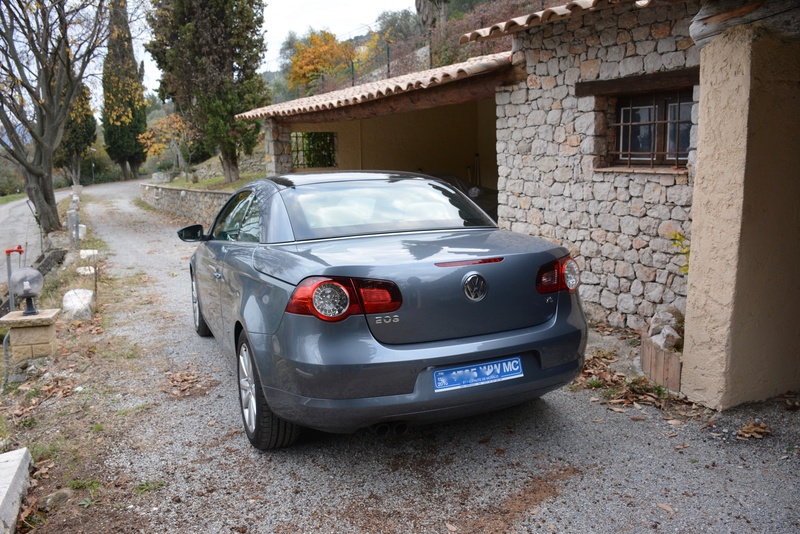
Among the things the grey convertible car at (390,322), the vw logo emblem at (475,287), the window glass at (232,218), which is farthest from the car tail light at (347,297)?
the window glass at (232,218)

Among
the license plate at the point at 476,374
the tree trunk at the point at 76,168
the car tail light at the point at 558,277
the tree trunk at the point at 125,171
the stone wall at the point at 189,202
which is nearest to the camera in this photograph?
the license plate at the point at 476,374

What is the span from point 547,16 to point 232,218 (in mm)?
3590

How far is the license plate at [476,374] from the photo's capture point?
9.57 ft

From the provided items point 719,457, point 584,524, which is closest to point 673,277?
point 719,457

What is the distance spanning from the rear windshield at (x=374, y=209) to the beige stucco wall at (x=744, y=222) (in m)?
1.37

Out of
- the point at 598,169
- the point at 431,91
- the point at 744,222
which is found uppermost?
the point at 431,91

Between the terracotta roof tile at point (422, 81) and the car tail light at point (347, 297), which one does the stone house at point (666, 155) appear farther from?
the car tail light at point (347, 297)

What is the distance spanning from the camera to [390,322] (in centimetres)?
287

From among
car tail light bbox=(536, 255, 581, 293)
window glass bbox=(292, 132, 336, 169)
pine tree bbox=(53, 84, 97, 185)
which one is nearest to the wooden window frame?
car tail light bbox=(536, 255, 581, 293)

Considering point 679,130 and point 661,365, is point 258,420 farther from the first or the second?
point 679,130

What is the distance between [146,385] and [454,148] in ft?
33.9

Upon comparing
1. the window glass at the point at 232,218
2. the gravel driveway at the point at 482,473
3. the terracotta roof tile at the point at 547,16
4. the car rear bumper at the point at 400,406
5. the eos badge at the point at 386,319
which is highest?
the terracotta roof tile at the point at 547,16

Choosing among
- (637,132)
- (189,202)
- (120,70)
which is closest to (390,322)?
(637,132)

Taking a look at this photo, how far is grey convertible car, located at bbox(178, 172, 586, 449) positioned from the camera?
2.85 meters
